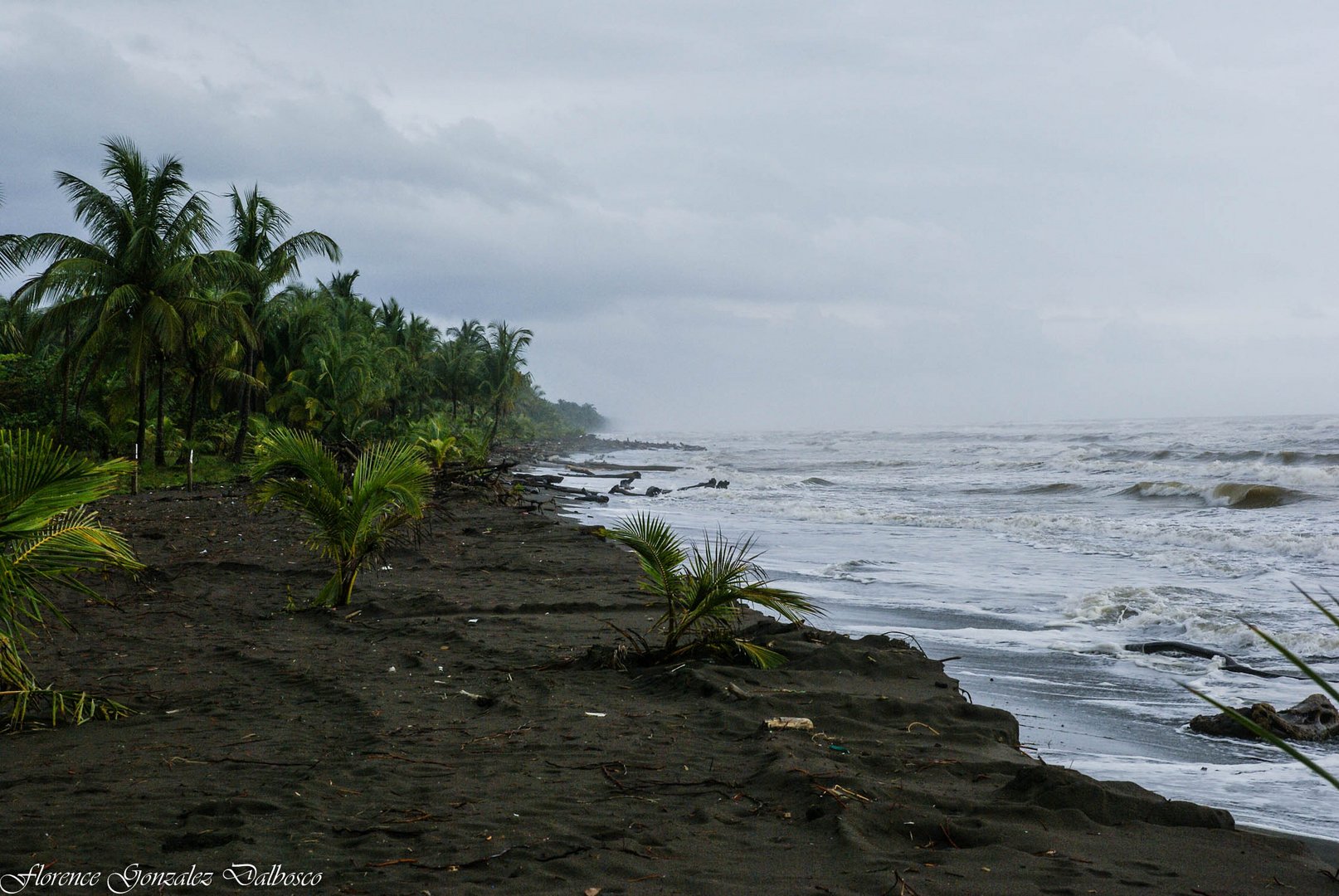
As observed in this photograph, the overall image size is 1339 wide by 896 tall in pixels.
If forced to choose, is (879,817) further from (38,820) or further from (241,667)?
(241,667)

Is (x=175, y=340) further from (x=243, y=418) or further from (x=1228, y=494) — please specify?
(x=1228, y=494)

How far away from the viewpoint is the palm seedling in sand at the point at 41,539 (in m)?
4.13

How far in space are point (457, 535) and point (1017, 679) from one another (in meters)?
8.37

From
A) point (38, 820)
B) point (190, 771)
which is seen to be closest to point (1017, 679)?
point (190, 771)

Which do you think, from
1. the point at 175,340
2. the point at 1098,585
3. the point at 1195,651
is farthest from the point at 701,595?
the point at 175,340

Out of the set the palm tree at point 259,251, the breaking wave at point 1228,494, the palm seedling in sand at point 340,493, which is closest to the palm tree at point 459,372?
the palm tree at point 259,251

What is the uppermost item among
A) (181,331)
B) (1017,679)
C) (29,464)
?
(181,331)

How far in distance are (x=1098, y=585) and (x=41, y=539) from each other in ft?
33.3

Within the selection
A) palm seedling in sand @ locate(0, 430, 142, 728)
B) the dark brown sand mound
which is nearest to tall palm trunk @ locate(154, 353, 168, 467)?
the dark brown sand mound

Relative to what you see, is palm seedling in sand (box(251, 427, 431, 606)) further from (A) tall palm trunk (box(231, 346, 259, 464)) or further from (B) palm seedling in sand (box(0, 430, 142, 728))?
(A) tall palm trunk (box(231, 346, 259, 464))

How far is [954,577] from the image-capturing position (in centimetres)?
1113
